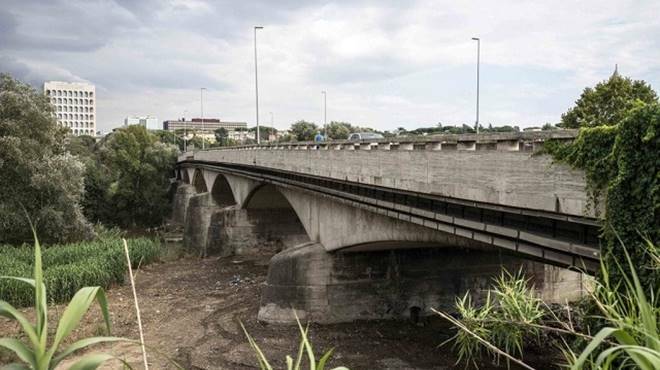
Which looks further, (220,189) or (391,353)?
(220,189)

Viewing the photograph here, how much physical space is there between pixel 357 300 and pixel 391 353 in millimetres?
2716

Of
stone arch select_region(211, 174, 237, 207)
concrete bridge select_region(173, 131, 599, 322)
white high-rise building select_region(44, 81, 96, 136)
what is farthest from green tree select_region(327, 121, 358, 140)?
white high-rise building select_region(44, 81, 96, 136)

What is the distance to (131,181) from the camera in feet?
190

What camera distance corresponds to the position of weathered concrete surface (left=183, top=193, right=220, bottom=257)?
126ft

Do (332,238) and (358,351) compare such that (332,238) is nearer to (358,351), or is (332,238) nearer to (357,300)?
(357,300)

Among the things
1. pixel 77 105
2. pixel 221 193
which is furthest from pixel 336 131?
pixel 77 105

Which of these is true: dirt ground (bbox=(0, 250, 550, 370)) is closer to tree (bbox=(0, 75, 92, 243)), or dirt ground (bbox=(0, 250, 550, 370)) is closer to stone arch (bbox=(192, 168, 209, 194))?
tree (bbox=(0, 75, 92, 243))

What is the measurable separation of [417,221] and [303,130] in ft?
222

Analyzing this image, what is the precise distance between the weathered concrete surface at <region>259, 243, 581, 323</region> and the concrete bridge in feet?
0.11

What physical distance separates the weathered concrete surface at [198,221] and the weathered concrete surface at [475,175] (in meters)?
22.7

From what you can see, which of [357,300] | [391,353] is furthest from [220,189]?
[391,353]

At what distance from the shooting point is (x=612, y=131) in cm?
780

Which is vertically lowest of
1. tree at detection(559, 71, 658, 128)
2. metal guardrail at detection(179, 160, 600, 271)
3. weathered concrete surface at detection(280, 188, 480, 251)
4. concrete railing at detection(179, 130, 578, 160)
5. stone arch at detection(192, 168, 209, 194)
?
stone arch at detection(192, 168, 209, 194)

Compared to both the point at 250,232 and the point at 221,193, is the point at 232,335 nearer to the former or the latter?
the point at 250,232
